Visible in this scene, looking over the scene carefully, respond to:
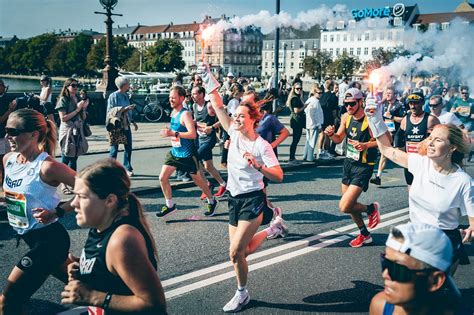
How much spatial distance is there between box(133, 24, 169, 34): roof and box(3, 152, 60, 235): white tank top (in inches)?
6166

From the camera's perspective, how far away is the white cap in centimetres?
202

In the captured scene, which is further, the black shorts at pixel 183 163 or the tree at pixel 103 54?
the tree at pixel 103 54

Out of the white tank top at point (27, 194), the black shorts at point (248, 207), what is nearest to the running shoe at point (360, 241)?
the black shorts at point (248, 207)

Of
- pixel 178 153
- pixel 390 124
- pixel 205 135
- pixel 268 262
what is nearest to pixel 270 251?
Result: pixel 268 262

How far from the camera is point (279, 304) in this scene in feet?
14.4

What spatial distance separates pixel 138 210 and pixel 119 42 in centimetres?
11360

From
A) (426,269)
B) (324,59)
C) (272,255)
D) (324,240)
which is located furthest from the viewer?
(324,59)

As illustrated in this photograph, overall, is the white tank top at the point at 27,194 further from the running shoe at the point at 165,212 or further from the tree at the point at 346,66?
the tree at the point at 346,66

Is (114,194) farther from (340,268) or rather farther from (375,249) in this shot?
(375,249)

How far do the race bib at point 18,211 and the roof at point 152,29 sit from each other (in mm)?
156650

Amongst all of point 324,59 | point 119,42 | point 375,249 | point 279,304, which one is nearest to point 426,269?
point 279,304

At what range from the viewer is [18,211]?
11.4ft

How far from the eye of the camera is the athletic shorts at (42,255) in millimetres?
3168

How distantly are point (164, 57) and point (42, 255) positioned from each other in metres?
93.8
